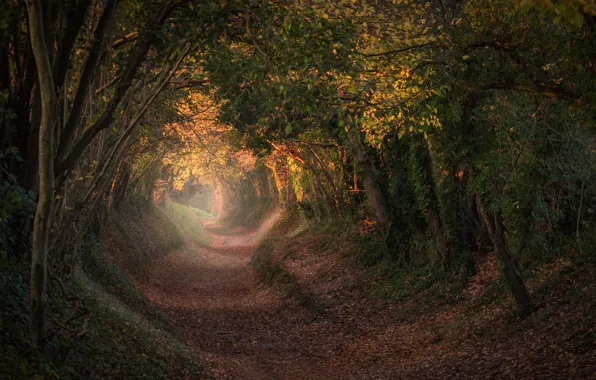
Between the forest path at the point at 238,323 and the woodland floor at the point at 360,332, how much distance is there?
0.12 feet

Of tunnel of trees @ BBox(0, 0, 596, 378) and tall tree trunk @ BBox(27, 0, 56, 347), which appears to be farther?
tunnel of trees @ BBox(0, 0, 596, 378)

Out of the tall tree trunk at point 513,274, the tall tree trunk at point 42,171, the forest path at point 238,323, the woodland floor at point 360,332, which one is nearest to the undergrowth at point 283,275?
the woodland floor at point 360,332

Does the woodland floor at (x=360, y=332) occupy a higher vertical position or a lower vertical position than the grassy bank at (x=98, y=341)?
lower

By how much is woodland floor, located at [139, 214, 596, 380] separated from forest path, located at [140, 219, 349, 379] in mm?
37

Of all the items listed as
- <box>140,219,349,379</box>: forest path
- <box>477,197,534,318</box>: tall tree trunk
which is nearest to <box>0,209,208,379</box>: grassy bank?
<box>140,219,349,379</box>: forest path

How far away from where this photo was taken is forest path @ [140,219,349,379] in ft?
44.2

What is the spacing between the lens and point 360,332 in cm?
1644

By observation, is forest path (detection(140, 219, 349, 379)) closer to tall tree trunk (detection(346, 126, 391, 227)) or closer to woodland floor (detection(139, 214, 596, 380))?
woodland floor (detection(139, 214, 596, 380))

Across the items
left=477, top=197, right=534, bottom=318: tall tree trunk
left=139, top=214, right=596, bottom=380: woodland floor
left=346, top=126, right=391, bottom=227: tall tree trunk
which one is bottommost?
left=139, top=214, right=596, bottom=380: woodland floor

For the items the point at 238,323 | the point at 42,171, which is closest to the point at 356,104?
the point at 42,171

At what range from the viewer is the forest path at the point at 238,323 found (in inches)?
530

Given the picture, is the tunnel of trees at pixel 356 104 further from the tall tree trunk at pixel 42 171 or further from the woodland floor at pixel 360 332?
the woodland floor at pixel 360 332

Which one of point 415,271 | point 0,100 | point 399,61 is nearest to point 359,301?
point 415,271

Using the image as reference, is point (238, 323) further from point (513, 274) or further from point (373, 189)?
point (513, 274)
